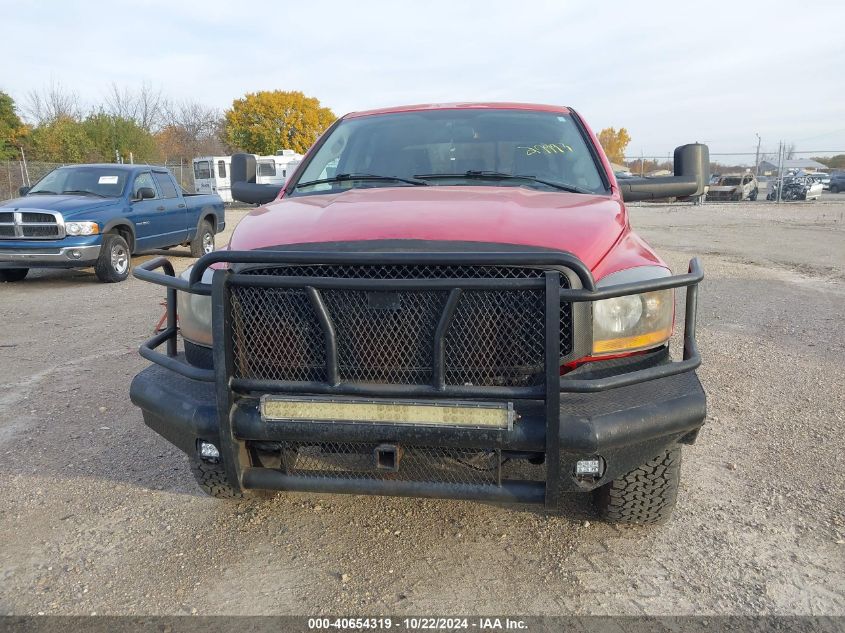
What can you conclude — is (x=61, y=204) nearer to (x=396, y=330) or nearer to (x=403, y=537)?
(x=403, y=537)

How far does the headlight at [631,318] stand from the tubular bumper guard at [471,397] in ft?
0.31

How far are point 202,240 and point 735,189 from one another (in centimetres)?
2927

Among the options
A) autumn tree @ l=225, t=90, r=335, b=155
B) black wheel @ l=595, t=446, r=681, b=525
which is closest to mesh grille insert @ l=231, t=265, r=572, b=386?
black wheel @ l=595, t=446, r=681, b=525

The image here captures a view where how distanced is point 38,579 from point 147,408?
2.58 ft

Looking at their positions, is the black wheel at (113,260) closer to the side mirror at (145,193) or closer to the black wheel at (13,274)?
the side mirror at (145,193)

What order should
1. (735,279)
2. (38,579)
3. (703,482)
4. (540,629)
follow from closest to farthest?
1. (540,629)
2. (38,579)
3. (703,482)
4. (735,279)

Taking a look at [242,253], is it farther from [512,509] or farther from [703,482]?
[703,482]

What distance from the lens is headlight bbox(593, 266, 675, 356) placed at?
7.75ft

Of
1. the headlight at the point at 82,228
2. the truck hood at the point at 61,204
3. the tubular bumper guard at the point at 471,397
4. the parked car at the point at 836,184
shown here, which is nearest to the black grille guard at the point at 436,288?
the tubular bumper guard at the point at 471,397

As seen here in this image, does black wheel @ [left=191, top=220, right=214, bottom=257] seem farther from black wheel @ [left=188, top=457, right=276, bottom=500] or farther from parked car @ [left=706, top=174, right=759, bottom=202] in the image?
parked car @ [left=706, top=174, right=759, bottom=202]

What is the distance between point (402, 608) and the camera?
240 cm

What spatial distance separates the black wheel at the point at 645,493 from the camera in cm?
269

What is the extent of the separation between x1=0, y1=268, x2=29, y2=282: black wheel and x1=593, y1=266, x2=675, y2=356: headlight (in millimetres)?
10428

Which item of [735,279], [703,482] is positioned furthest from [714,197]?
[703,482]
